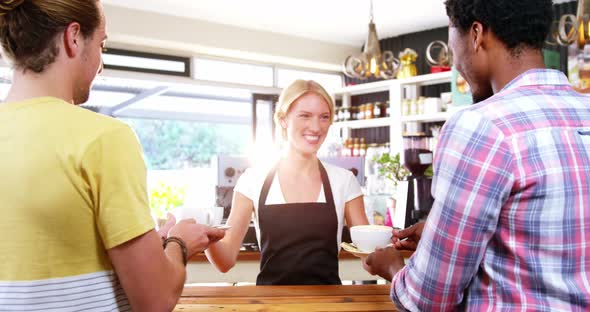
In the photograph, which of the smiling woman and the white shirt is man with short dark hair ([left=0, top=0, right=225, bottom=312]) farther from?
the white shirt

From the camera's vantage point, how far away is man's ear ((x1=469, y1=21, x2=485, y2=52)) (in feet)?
3.44

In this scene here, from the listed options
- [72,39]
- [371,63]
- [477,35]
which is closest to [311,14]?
[371,63]

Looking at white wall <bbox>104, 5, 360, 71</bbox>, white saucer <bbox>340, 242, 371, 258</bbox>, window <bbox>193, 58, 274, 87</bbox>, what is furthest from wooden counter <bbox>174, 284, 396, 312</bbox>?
window <bbox>193, 58, 274, 87</bbox>

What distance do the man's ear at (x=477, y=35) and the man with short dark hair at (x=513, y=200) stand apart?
0.02m

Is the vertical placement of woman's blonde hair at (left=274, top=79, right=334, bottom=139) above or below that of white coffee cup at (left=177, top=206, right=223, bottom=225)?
above

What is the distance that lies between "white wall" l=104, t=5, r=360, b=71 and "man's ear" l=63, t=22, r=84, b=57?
525 cm

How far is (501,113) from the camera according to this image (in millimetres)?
938

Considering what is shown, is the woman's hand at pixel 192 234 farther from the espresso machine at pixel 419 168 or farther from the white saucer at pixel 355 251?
the espresso machine at pixel 419 168

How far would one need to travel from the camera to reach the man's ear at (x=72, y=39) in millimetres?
968

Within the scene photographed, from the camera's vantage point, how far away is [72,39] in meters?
0.98

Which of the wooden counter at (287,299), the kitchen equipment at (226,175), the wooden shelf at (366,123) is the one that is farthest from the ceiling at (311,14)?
the wooden counter at (287,299)

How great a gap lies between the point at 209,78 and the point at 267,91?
88 centimetres

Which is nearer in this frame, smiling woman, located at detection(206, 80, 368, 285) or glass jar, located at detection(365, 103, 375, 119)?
smiling woman, located at detection(206, 80, 368, 285)

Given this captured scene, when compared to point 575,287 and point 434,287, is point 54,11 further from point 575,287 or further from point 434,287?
point 575,287
